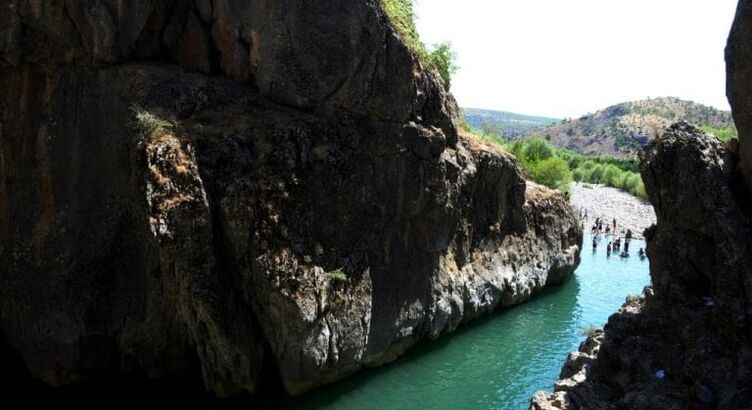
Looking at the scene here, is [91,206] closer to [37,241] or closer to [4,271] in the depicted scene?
[37,241]

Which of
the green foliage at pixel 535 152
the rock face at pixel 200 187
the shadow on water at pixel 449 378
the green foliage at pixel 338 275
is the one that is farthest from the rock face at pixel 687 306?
the green foliage at pixel 535 152

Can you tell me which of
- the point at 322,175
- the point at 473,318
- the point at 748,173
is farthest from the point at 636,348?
the point at 473,318

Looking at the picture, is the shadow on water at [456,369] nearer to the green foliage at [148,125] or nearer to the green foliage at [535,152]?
the green foliage at [148,125]

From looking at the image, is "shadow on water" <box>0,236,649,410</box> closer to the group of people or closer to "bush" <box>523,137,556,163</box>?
the group of people

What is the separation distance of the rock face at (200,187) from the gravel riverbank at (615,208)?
47.6m

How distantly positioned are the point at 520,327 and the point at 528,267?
547cm

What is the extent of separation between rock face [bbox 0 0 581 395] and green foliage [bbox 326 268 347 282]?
0.17ft

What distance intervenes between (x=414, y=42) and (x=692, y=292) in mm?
15005

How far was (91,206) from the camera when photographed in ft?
Result: 65.5

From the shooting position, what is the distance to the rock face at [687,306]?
45.6 ft

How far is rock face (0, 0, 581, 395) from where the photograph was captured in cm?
1859

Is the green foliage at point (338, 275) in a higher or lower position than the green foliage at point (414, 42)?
lower

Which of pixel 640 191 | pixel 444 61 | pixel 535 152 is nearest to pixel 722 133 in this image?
pixel 444 61

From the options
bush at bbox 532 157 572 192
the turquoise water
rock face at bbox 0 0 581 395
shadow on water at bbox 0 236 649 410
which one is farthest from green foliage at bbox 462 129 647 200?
rock face at bbox 0 0 581 395
